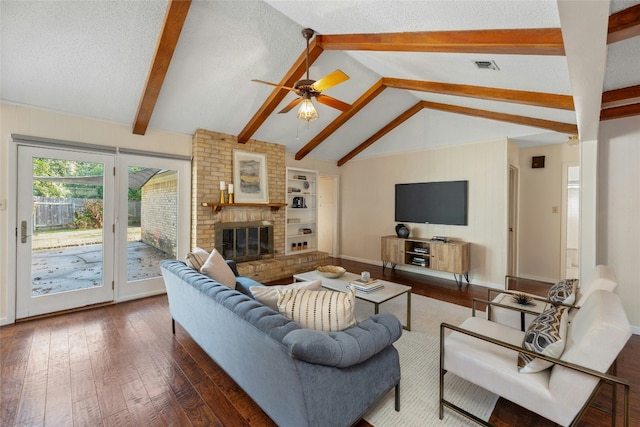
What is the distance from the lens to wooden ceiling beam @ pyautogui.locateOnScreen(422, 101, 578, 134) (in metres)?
3.72

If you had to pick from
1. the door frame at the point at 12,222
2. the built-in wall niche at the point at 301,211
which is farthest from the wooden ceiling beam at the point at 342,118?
the door frame at the point at 12,222

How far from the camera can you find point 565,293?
2.27 metres

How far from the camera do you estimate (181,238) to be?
14.6 ft

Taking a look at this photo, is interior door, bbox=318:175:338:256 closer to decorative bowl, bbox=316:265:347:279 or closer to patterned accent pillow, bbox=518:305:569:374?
decorative bowl, bbox=316:265:347:279

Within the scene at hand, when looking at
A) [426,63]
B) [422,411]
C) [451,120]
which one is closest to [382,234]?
[451,120]

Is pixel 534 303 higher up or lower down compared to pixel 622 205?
lower down

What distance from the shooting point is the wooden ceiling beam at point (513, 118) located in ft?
12.2

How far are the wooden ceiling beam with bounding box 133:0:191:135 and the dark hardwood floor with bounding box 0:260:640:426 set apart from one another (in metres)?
2.58

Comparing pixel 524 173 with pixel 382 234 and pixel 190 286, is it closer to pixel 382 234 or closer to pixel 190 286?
pixel 382 234

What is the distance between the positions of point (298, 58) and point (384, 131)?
2.82 metres

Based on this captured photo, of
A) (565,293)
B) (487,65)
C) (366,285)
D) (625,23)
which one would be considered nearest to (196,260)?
(366,285)

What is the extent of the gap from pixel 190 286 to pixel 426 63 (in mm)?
3271

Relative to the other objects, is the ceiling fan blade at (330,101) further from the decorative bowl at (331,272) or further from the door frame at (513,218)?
the door frame at (513,218)

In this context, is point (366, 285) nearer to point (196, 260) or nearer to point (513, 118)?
point (196, 260)
